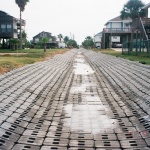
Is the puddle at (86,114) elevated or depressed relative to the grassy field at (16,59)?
depressed

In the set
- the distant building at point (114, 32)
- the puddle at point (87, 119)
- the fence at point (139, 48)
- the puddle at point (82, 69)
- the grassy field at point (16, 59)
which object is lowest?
the puddle at point (87, 119)

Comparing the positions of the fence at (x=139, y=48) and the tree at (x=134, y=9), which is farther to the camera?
the tree at (x=134, y=9)

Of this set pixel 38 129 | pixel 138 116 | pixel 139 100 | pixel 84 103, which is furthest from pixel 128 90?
pixel 38 129

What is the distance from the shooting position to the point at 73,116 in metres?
7.15

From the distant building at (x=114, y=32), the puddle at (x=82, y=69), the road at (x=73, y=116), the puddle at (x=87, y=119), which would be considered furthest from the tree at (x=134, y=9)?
the puddle at (x=87, y=119)

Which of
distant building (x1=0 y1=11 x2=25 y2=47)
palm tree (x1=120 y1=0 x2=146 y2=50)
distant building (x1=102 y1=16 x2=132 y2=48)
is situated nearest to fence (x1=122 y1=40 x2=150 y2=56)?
palm tree (x1=120 y1=0 x2=146 y2=50)

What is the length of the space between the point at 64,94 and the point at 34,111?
269 centimetres

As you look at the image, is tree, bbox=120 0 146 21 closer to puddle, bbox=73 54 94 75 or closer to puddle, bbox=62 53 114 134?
puddle, bbox=73 54 94 75

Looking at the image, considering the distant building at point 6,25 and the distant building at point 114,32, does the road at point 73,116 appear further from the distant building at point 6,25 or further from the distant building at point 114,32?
the distant building at point 6,25

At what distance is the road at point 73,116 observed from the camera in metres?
5.26

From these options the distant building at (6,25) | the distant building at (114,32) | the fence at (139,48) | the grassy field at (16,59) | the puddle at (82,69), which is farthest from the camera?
the distant building at (6,25)

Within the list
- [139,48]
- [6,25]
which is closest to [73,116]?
[139,48]

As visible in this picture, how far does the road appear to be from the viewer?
17.3 ft

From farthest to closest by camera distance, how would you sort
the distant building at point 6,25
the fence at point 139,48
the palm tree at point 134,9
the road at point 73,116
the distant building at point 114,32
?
1. the distant building at point 6,25
2. the distant building at point 114,32
3. the palm tree at point 134,9
4. the fence at point 139,48
5. the road at point 73,116
